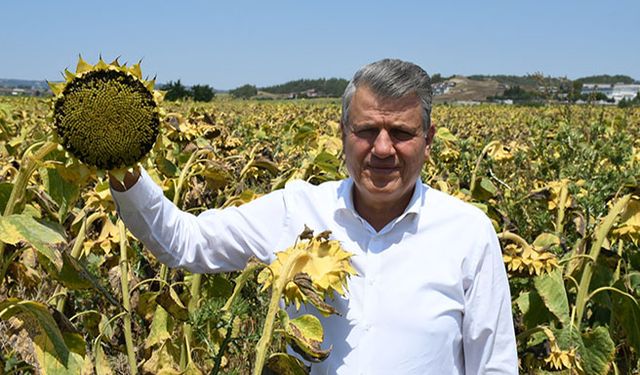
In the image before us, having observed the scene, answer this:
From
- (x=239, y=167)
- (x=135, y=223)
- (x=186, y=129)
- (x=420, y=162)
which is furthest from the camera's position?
(x=239, y=167)

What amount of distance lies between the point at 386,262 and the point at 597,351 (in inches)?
43.1

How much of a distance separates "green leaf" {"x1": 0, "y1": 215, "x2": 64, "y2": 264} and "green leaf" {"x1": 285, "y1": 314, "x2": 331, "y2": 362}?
42 cm

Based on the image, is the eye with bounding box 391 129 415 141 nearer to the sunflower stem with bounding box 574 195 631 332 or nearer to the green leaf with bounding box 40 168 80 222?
the green leaf with bounding box 40 168 80 222

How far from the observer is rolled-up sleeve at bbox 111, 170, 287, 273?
Answer: 6.00ft

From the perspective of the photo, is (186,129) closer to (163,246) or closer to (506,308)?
(163,246)

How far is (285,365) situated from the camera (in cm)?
144

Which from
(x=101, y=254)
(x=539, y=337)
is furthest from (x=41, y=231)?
(x=539, y=337)

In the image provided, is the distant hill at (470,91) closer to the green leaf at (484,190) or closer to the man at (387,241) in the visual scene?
the green leaf at (484,190)

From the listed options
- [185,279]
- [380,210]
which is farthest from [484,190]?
Answer: [380,210]

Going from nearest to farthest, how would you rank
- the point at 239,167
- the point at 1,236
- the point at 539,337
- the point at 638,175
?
1. the point at 1,236
2. the point at 539,337
3. the point at 638,175
4. the point at 239,167

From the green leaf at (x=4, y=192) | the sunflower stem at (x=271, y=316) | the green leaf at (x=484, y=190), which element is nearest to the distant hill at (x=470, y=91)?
the green leaf at (x=484, y=190)

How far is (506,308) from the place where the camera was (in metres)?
1.94

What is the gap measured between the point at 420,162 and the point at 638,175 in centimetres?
207

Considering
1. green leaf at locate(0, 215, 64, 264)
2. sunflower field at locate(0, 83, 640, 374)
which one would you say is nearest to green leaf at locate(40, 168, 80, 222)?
sunflower field at locate(0, 83, 640, 374)
